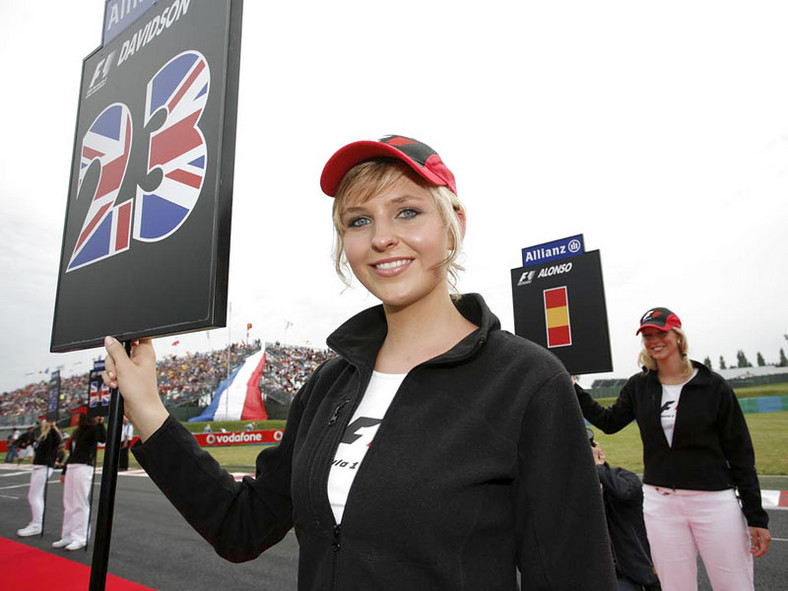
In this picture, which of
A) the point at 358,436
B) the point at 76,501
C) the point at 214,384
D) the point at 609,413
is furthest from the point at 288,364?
the point at 358,436

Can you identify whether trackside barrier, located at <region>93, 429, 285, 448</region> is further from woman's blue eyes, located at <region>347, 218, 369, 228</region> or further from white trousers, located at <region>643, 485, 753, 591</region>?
woman's blue eyes, located at <region>347, 218, 369, 228</region>

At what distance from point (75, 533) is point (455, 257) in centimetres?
791

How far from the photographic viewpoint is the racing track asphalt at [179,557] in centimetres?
496

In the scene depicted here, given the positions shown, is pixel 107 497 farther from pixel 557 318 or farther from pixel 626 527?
pixel 626 527

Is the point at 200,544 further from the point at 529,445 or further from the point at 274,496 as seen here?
the point at 529,445

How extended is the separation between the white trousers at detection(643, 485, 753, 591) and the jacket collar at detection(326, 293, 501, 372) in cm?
252

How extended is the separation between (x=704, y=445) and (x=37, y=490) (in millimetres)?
8878

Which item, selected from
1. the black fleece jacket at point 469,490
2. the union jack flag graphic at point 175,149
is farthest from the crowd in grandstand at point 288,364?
the black fleece jacket at point 469,490

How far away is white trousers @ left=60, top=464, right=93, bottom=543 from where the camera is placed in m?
6.55

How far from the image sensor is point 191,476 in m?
1.11

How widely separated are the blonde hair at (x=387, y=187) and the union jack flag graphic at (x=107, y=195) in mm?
548

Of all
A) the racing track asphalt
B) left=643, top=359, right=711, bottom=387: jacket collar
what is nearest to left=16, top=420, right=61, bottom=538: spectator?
the racing track asphalt

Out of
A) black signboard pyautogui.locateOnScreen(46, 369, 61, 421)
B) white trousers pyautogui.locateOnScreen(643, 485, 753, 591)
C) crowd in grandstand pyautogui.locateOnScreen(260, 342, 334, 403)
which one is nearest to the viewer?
white trousers pyautogui.locateOnScreen(643, 485, 753, 591)

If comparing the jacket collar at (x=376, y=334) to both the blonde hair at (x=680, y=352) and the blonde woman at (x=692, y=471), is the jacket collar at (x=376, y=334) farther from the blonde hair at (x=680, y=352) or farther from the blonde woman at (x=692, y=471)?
the blonde hair at (x=680, y=352)
